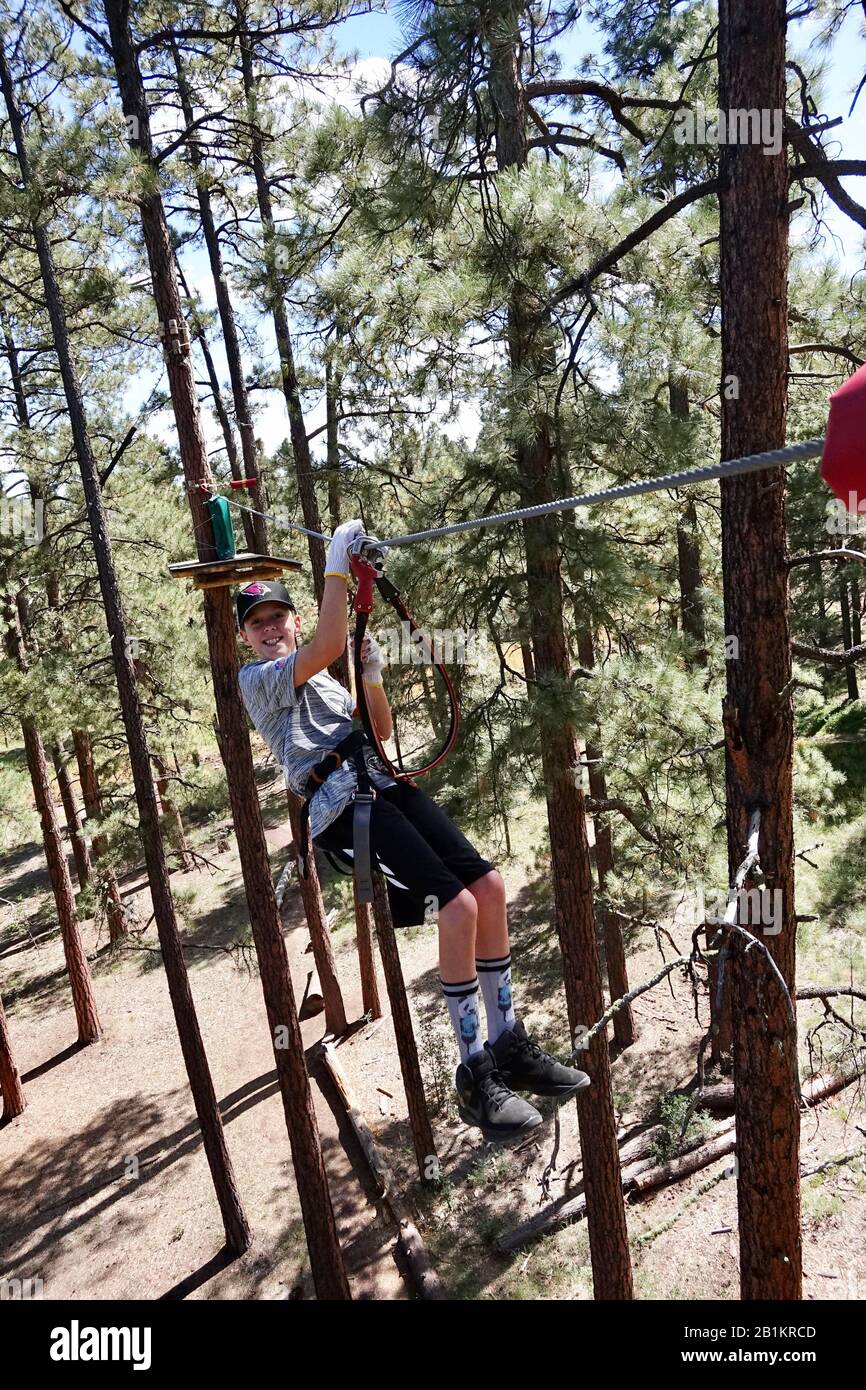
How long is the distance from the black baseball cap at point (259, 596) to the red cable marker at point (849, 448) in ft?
8.27

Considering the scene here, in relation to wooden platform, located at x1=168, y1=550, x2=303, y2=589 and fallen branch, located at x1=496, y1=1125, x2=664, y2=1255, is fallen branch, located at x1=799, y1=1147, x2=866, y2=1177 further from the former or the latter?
wooden platform, located at x1=168, y1=550, x2=303, y2=589

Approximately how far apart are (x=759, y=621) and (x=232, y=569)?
119 inches

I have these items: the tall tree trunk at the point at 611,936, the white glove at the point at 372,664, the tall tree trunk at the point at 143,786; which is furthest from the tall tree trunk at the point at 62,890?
the white glove at the point at 372,664

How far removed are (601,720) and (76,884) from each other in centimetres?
1570

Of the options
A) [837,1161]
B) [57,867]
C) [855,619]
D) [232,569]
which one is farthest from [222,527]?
[855,619]

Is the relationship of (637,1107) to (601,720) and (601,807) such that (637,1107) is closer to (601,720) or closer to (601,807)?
(601,807)

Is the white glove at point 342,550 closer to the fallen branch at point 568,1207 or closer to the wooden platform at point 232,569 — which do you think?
the wooden platform at point 232,569

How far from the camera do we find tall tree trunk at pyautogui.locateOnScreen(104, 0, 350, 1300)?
6613 millimetres

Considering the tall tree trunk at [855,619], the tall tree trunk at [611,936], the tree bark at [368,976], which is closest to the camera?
the tall tree trunk at [611,936]

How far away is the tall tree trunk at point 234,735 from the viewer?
661 cm

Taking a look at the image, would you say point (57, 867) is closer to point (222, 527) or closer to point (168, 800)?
point (168, 800)

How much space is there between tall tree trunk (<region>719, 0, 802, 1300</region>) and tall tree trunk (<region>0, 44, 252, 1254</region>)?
6.40 meters

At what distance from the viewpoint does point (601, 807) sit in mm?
8688
